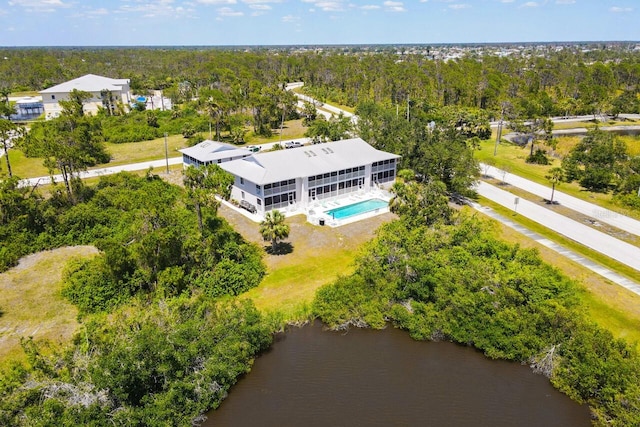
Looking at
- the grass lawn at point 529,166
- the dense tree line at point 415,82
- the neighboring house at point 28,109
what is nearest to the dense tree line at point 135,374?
the grass lawn at point 529,166

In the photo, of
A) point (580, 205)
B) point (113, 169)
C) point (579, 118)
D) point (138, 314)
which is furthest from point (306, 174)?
point (579, 118)

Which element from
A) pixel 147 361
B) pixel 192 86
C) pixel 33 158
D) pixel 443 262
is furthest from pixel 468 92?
pixel 147 361

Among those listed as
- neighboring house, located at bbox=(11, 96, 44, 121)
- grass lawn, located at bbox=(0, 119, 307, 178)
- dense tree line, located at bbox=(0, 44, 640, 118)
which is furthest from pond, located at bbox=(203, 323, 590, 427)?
neighboring house, located at bbox=(11, 96, 44, 121)

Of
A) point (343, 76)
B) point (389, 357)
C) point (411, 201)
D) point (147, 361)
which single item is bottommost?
point (389, 357)

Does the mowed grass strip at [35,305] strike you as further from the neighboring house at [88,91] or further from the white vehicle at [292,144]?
the neighboring house at [88,91]

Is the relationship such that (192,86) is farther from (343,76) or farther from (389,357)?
(389,357)

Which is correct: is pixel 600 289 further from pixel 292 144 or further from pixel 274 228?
pixel 292 144

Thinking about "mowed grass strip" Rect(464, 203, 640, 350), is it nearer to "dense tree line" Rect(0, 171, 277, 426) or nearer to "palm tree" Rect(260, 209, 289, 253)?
"palm tree" Rect(260, 209, 289, 253)
